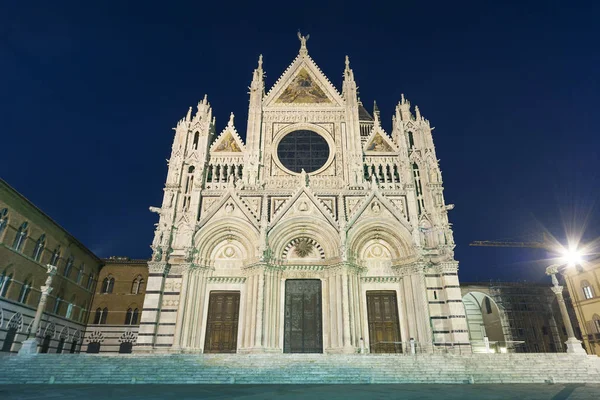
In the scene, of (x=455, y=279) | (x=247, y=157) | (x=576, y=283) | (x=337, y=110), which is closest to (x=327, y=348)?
(x=455, y=279)

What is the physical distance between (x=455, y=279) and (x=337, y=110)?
14212 millimetres

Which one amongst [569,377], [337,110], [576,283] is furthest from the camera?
[576,283]

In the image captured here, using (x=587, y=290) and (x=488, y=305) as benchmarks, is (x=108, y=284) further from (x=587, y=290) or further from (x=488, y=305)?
(x=587, y=290)

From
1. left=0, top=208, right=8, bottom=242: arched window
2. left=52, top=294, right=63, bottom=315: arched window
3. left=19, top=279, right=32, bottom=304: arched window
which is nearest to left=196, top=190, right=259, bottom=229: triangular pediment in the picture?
left=0, top=208, right=8, bottom=242: arched window

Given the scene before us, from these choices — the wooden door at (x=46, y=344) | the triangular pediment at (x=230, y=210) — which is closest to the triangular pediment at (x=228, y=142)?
the triangular pediment at (x=230, y=210)

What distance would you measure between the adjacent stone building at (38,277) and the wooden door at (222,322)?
39.4 ft

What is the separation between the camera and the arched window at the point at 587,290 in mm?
33331

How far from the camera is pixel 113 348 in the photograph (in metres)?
30.0

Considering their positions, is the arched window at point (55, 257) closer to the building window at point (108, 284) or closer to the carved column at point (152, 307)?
the building window at point (108, 284)

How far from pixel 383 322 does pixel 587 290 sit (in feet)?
87.1

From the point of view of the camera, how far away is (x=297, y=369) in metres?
13.4

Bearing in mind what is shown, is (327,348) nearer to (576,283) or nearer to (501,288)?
(501,288)

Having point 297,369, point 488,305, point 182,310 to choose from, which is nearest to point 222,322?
point 182,310

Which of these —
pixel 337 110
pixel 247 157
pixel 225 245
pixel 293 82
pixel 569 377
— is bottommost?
pixel 569 377
